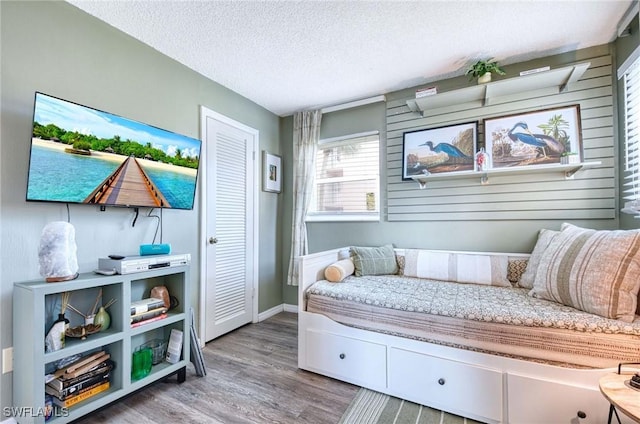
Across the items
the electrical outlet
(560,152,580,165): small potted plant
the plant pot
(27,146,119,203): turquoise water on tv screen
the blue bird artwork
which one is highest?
the plant pot

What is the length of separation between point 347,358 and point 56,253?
1860 mm

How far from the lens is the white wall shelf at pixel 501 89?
2.09 m

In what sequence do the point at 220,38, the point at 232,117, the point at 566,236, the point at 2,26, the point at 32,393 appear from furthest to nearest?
the point at 232,117 < the point at 220,38 < the point at 566,236 < the point at 2,26 < the point at 32,393

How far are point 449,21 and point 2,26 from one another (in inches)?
105

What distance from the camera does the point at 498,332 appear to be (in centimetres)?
157

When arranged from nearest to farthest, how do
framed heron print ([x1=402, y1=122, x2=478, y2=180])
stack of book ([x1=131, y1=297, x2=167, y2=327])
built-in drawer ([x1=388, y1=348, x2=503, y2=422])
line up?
built-in drawer ([x1=388, y1=348, x2=503, y2=422]), stack of book ([x1=131, y1=297, x2=167, y2=327]), framed heron print ([x1=402, y1=122, x2=478, y2=180])

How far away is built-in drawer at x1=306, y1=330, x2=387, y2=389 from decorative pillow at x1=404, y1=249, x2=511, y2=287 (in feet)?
3.04

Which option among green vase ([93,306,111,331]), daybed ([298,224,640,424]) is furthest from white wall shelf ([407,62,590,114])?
green vase ([93,306,111,331])

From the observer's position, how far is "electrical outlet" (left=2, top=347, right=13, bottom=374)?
1.48 metres

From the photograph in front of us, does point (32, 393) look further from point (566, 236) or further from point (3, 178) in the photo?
point (566, 236)

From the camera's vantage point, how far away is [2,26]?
4.88 ft

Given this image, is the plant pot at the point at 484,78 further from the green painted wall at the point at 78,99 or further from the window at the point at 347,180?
the green painted wall at the point at 78,99

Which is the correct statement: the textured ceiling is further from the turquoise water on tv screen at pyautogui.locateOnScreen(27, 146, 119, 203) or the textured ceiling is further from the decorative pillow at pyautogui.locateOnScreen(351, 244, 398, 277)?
the decorative pillow at pyautogui.locateOnScreen(351, 244, 398, 277)

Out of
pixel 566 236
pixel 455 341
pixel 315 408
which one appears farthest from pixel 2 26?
pixel 566 236
